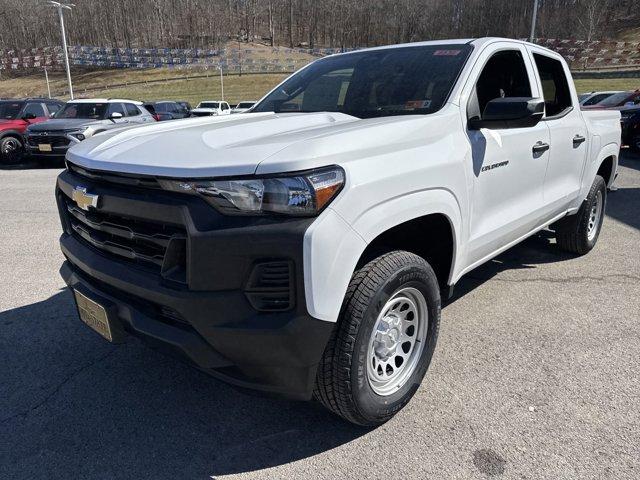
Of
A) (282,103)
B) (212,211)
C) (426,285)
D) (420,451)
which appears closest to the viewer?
(212,211)

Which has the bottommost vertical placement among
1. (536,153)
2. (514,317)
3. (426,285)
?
(514,317)

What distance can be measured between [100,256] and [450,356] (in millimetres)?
2186

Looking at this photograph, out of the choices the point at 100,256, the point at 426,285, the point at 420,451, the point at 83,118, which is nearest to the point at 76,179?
the point at 100,256

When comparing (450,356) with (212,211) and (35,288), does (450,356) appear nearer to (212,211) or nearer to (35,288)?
(212,211)

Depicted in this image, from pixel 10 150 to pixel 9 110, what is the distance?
1540mm

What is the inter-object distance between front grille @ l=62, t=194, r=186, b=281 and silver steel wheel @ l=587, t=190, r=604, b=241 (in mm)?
4568

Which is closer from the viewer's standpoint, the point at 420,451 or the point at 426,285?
the point at 420,451

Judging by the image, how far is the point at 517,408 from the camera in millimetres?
2664

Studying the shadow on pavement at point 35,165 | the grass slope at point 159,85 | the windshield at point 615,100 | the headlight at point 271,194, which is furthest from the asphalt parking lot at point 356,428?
the grass slope at point 159,85

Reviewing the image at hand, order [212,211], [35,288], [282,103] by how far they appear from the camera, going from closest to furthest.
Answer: [212,211] < [282,103] < [35,288]

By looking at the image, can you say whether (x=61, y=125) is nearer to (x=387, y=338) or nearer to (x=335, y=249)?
(x=387, y=338)

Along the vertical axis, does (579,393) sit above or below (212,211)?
below

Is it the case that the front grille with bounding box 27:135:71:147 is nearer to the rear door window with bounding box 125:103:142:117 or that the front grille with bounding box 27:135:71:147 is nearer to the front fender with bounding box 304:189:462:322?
the rear door window with bounding box 125:103:142:117

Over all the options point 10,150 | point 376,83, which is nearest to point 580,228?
point 376,83
